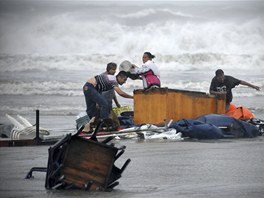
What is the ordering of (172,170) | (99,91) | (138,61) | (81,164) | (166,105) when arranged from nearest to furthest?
(81,164)
(172,170)
(99,91)
(166,105)
(138,61)

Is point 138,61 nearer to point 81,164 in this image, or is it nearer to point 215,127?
point 215,127

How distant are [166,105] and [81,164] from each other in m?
5.81

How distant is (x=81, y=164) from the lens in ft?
24.6

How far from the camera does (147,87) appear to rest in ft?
45.4

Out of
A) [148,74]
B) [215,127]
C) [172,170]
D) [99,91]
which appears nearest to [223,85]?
[148,74]

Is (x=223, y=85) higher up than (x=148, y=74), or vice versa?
(x=148, y=74)

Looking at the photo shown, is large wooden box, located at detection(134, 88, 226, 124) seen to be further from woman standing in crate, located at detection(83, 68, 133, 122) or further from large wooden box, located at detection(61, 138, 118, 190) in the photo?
large wooden box, located at detection(61, 138, 118, 190)

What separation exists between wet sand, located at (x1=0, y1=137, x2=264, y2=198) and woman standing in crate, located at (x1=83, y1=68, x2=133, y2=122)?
3.14 feet

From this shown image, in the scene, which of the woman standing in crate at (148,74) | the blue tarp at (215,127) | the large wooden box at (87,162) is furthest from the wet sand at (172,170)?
the woman standing in crate at (148,74)

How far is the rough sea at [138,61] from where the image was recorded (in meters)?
8.50

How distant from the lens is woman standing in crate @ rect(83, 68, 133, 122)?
41.5 ft

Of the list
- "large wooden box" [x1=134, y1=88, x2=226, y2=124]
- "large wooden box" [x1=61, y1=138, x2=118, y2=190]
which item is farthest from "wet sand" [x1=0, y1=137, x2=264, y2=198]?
"large wooden box" [x1=134, y1=88, x2=226, y2=124]

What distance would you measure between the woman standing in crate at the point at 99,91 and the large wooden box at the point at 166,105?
1.53 feet

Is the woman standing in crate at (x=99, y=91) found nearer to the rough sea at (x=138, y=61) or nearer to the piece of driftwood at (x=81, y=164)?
the rough sea at (x=138, y=61)
